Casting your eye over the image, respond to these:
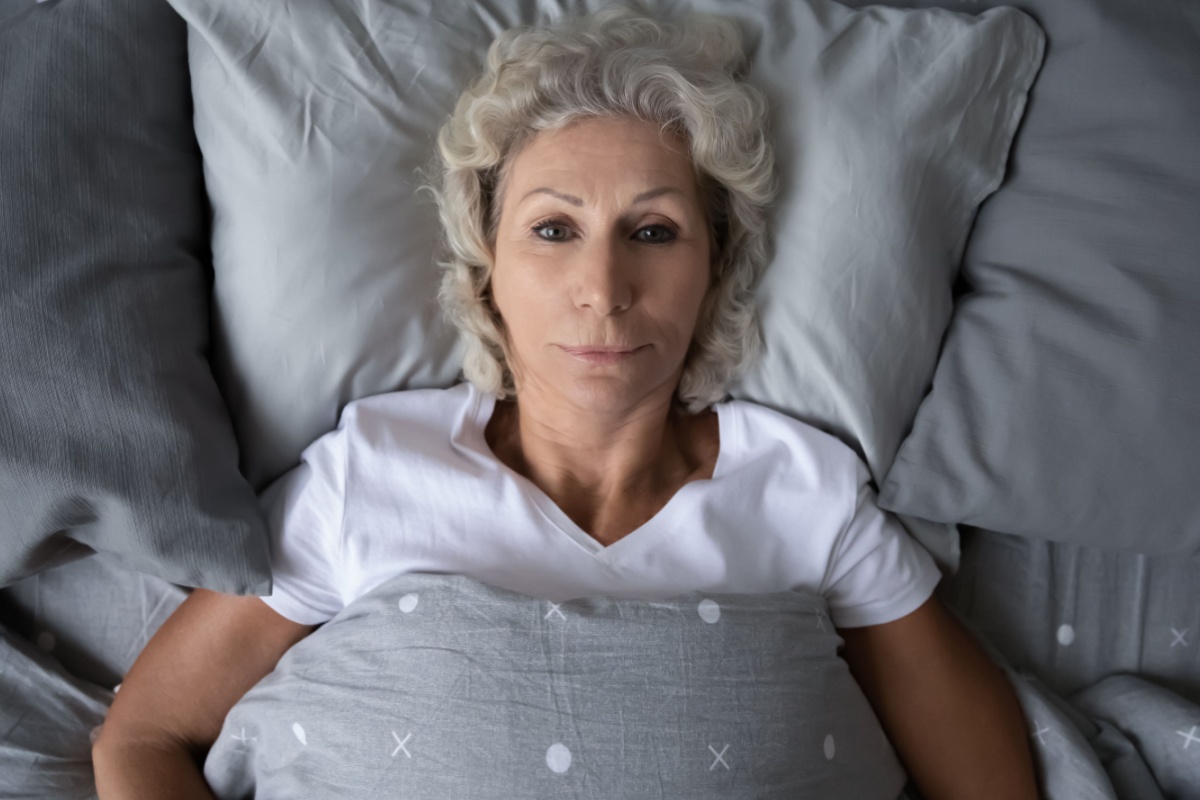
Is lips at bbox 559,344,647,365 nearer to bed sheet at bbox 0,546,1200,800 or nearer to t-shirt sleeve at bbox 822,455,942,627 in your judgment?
t-shirt sleeve at bbox 822,455,942,627

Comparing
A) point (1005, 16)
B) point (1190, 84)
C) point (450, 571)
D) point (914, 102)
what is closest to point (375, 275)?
point (450, 571)

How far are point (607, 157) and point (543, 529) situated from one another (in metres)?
0.59

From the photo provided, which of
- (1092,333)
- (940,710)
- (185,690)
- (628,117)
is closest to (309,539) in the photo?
(185,690)

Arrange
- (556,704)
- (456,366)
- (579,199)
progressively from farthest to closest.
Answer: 1. (456,366)
2. (579,199)
3. (556,704)

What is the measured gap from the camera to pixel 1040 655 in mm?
1812

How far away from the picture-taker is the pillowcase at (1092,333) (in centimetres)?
156

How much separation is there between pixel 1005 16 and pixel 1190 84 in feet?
1.03

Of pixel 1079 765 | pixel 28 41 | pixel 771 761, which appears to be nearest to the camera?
pixel 771 761

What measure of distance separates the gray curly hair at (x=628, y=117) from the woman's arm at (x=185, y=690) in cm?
56

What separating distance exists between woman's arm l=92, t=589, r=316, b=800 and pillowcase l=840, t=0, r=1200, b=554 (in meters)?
1.08

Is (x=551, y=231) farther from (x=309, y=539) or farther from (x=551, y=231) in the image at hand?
(x=309, y=539)

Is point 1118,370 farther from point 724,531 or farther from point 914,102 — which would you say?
point 724,531

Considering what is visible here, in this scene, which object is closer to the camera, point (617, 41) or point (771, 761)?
point (771, 761)

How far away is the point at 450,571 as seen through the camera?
1.51 meters
